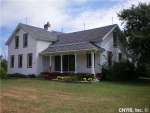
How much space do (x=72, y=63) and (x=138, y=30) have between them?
7894 mm

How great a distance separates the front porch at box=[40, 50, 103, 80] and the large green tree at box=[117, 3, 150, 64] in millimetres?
3431

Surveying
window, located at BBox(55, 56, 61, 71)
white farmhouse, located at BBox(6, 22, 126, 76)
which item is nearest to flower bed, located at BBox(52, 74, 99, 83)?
white farmhouse, located at BBox(6, 22, 126, 76)

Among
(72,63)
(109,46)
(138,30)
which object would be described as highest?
(138,30)

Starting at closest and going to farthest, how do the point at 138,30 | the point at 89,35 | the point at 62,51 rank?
1. the point at 138,30
2. the point at 62,51
3. the point at 89,35

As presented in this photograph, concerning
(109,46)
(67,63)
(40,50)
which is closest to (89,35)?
(109,46)

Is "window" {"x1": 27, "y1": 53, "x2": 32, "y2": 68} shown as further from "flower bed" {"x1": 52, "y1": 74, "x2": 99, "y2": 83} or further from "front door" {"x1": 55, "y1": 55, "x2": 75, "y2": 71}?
"flower bed" {"x1": 52, "y1": 74, "x2": 99, "y2": 83}

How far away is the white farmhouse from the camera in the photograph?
19.3m

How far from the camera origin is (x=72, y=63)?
2094 centimetres

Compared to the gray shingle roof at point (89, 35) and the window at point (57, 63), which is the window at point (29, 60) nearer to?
→ the window at point (57, 63)

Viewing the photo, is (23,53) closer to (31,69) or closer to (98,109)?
(31,69)

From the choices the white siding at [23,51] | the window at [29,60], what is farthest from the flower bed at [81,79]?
the window at [29,60]

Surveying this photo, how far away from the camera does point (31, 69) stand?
22.4 m

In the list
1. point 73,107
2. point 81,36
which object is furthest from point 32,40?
point 73,107

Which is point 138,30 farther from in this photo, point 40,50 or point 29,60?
point 29,60
